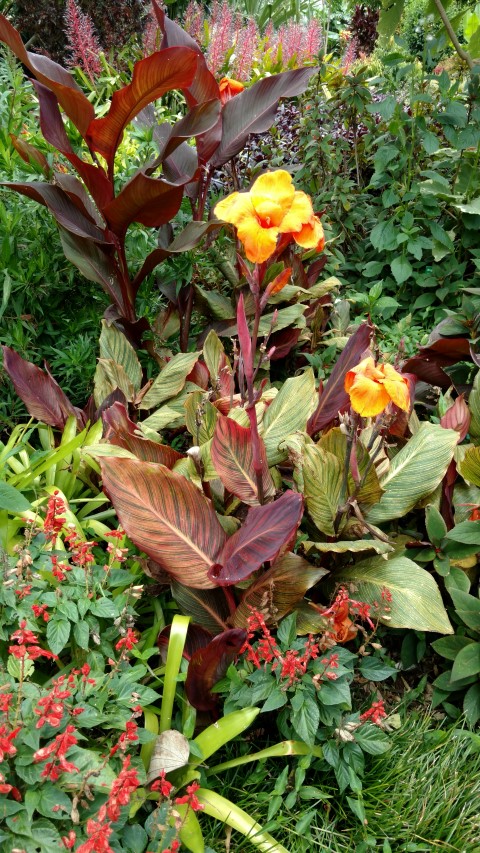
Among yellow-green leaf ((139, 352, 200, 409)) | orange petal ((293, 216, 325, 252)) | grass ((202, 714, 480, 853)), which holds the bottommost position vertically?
grass ((202, 714, 480, 853))

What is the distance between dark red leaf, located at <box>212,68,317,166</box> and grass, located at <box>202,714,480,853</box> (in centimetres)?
211

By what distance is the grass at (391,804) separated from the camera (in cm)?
149

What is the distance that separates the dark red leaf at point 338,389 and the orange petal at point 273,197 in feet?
2.20

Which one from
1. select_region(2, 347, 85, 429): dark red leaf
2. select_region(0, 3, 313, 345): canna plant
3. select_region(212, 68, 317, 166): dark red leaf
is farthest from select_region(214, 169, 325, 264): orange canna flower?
select_region(212, 68, 317, 166): dark red leaf

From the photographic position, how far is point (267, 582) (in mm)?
1653

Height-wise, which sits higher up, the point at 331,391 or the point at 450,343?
the point at 331,391

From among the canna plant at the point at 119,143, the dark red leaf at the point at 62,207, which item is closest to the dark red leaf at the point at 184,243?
the canna plant at the point at 119,143

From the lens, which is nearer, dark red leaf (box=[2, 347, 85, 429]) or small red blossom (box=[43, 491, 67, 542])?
small red blossom (box=[43, 491, 67, 542])

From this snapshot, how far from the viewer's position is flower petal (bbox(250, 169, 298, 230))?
56.4 inches

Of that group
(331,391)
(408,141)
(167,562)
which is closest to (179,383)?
(331,391)

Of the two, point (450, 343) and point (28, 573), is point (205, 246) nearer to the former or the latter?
point (450, 343)

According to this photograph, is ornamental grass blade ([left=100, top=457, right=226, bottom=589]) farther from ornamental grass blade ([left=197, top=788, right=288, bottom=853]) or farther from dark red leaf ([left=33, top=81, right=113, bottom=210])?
dark red leaf ([left=33, top=81, right=113, bottom=210])

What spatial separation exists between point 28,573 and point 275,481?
782 millimetres

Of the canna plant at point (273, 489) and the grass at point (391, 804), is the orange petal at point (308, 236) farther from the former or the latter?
the grass at point (391, 804)
